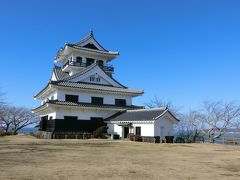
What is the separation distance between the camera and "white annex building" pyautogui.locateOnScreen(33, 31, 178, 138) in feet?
105

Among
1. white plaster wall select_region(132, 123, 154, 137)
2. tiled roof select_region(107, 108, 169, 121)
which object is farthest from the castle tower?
white plaster wall select_region(132, 123, 154, 137)

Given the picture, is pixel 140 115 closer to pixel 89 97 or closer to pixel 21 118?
pixel 89 97

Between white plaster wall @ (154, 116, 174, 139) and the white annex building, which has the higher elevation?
the white annex building

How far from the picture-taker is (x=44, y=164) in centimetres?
1197

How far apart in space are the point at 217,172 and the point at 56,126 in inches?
998

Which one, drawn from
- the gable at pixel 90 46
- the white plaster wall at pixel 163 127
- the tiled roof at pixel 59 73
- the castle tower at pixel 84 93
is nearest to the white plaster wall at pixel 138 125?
the white plaster wall at pixel 163 127

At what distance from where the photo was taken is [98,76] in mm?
39469

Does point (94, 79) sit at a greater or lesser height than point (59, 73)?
lesser

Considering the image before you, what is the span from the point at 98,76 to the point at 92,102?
164 inches

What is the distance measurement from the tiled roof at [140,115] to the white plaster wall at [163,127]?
0.79m

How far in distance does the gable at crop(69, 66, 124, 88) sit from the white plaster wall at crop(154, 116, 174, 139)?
11.3 m

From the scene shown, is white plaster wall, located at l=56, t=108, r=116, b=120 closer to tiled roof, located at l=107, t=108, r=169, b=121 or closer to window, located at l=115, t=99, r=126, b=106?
tiled roof, located at l=107, t=108, r=169, b=121

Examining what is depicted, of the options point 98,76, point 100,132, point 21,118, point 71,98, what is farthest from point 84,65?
point 21,118

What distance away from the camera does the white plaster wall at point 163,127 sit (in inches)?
1193
